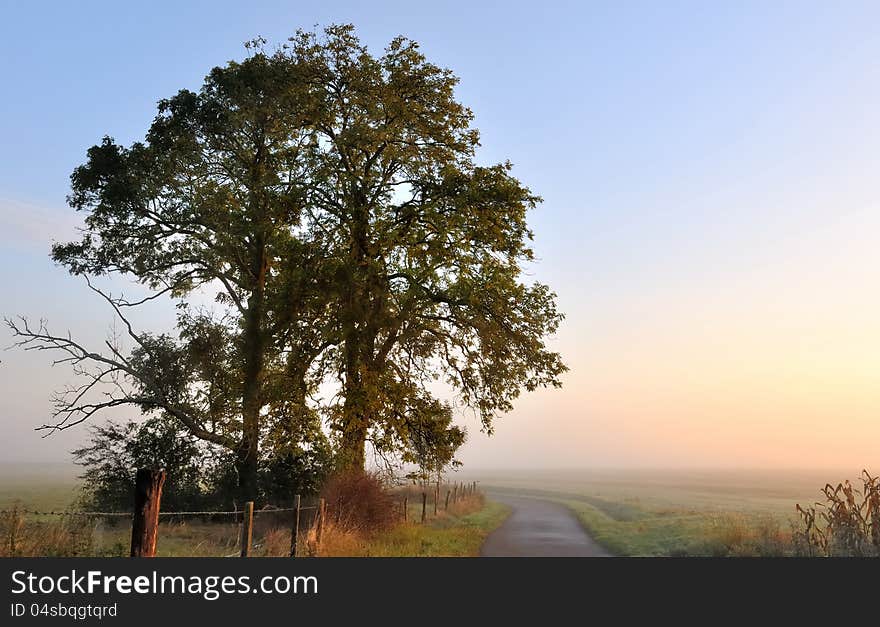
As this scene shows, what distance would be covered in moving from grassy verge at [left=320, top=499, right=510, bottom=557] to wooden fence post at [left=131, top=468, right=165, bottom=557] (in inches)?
283

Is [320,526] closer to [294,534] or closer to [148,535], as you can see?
[294,534]

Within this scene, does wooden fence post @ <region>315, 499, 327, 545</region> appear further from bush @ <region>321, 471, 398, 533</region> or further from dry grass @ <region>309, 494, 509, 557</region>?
bush @ <region>321, 471, 398, 533</region>

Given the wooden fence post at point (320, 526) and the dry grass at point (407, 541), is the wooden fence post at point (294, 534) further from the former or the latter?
the wooden fence post at point (320, 526)

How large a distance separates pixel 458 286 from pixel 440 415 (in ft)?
16.8

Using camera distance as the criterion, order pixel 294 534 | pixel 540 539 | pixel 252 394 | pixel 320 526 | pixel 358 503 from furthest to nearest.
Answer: pixel 252 394, pixel 540 539, pixel 358 503, pixel 320 526, pixel 294 534

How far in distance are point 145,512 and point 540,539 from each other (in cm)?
1776

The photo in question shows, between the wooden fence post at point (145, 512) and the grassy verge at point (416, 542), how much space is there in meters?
7.18

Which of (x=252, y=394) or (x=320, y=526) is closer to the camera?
(x=320, y=526)

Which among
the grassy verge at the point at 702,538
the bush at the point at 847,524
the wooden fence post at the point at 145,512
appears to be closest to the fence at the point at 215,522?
the wooden fence post at the point at 145,512

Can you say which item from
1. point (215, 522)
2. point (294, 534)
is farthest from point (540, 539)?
point (215, 522)

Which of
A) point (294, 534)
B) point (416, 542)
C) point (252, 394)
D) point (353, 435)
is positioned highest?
point (252, 394)

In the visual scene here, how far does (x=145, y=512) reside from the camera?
487 inches

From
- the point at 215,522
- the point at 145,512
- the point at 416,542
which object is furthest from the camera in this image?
the point at 215,522
